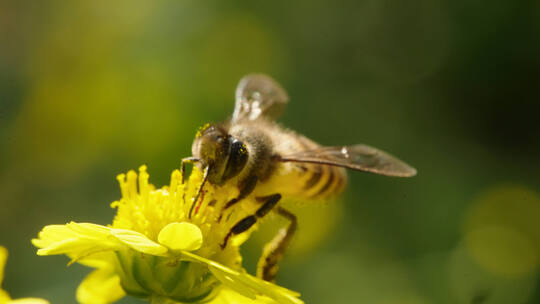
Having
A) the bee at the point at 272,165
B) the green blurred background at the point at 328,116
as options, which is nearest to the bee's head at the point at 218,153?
the bee at the point at 272,165

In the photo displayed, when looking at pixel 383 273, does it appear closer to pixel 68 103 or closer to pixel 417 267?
pixel 417 267

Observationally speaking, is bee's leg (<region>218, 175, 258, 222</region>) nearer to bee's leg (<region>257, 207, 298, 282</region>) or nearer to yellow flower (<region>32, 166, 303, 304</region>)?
yellow flower (<region>32, 166, 303, 304</region>)

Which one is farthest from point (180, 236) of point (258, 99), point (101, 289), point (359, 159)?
point (258, 99)

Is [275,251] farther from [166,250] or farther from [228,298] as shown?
[166,250]

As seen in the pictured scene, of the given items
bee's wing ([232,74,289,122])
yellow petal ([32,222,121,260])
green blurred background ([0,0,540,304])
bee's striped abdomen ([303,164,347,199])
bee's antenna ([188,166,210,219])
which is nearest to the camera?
yellow petal ([32,222,121,260])

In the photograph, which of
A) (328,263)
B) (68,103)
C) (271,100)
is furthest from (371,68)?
(271,100)

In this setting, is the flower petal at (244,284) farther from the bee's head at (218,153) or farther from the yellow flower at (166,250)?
the bee's head at (218,153)

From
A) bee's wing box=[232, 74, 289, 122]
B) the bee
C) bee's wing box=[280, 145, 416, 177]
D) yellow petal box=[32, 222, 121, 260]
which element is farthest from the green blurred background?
yellow petal box=[32, 222, 121, 260]
